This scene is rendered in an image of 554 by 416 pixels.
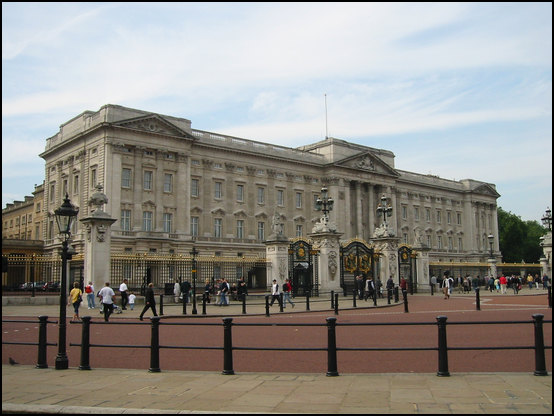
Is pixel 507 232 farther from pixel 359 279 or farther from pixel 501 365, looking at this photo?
pixel 501 365

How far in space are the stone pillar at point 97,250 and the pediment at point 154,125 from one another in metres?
32.3

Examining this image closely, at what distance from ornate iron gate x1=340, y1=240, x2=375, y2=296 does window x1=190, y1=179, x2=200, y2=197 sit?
→ 3201cm

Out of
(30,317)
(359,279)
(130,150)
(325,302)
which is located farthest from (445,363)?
(130,150)

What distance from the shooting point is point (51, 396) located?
27.6 feet

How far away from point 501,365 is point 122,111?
52510mm

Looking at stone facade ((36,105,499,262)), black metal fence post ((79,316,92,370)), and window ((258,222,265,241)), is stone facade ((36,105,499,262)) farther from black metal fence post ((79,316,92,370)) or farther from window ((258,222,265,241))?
black metal fence post ((79,316,92,370))

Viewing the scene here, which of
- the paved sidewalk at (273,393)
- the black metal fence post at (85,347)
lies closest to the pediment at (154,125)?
the black metal fence post at (85,347)

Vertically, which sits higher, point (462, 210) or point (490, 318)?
point (462, 210)

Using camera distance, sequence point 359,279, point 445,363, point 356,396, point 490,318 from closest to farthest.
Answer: point 356,396, point 445,363, point 490,318, point 359,279

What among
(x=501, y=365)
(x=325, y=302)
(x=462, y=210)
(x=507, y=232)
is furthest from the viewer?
(x=507, y=232)

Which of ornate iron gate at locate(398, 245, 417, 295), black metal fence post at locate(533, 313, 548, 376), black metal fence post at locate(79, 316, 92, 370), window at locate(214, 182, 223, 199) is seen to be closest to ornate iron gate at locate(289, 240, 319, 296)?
ornate iron gate at locate(398, 245, 417, 295)

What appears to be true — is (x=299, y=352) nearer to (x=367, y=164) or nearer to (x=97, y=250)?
(x=97, y=250)

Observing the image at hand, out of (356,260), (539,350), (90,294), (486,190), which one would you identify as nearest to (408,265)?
(356,260)

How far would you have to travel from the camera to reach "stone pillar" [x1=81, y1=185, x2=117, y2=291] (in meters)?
25.9
